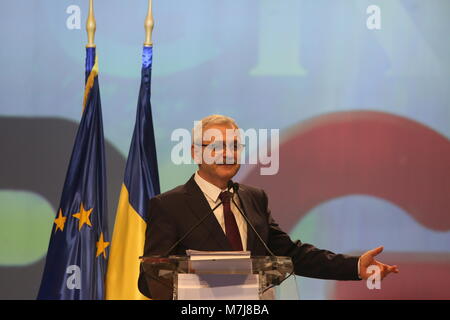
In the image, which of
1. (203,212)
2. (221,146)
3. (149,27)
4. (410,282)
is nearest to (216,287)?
(203,212)

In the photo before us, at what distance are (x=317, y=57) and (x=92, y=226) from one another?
2.05 metres

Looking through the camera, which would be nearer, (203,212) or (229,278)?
(229,278)

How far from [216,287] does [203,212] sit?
0.79 metres

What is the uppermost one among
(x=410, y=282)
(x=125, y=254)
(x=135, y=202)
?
(x=135, y=202)

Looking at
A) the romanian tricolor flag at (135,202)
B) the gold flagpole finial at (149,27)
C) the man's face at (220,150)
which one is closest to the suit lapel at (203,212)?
the man's face at (220,150)

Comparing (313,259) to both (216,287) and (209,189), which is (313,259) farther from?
(216,287)

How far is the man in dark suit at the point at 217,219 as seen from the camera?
3.01 meters

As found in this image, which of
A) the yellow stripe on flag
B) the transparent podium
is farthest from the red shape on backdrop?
the transparent podium

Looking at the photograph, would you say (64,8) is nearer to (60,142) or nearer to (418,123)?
(60,142)

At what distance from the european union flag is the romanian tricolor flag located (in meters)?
0.09

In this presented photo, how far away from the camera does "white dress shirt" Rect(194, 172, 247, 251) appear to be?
10.2ft

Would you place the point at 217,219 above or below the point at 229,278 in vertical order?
above

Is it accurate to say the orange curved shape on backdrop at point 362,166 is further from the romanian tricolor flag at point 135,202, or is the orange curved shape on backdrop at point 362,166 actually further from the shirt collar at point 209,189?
the shirt collar at point 209,189

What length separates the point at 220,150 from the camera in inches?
122
